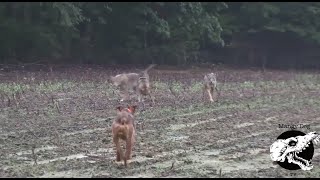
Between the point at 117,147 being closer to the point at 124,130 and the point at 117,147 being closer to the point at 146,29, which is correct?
the point at 124,130

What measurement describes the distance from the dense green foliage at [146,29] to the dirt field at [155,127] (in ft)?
18.5

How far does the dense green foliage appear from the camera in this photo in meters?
28.1

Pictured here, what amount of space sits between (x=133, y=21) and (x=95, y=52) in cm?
250

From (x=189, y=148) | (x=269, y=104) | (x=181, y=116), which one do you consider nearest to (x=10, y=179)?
(x=189, y=148)

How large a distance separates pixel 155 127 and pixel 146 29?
738 inches

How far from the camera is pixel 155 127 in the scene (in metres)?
12.0

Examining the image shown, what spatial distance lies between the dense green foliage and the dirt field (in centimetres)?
564

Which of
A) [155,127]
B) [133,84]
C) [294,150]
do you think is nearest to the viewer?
[294,150]

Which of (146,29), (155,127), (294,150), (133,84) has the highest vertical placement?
(146,29)

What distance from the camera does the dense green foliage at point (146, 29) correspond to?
92.2 ft

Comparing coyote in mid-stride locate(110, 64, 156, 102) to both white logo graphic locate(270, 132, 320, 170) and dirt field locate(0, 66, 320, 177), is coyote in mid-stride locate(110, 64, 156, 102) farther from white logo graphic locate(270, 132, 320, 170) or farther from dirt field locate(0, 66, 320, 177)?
white logo graphic locate(270, 132, 320, 170)

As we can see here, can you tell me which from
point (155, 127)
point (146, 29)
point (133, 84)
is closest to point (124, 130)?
point (155, 127)

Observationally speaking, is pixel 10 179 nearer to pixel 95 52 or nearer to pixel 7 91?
pixel 7 91

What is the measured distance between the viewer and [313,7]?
112ft
